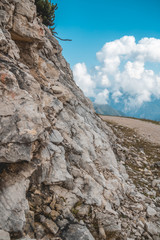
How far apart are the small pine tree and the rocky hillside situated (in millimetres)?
7342

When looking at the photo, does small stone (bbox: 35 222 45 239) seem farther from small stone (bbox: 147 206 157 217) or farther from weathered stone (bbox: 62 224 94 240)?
small stone (bbox: 147 206 157 217)

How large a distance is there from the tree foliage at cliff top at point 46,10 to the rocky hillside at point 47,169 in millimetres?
7343

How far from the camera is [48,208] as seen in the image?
6.95 metres

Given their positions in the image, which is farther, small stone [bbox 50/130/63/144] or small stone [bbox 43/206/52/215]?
small stone [bbox 50/130/63/144]

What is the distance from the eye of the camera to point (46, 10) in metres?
19.1

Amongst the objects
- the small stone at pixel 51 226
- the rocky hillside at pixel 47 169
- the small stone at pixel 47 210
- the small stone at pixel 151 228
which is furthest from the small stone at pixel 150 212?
the small stone at pixel 47 210

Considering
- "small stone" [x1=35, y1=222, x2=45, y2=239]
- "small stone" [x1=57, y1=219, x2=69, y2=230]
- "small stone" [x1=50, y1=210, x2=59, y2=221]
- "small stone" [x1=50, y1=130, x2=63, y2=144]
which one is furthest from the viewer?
"small stone" [x1=50, y1=130, x2=63, y2=144]

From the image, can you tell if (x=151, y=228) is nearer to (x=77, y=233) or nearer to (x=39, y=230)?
(x=77, y=233)

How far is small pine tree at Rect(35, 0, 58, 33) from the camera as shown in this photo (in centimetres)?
1822

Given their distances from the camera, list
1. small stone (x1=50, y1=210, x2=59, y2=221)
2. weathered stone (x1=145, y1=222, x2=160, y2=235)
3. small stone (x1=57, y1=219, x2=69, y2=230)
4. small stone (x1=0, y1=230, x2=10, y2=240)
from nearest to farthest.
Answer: small stone (x1=0, y1=230, x2=10, y2=240) < small stone (x1=57, y1=219, x2=69, y2=230) < small stone (x1=50, y1=210, x2=59, y2=221) < weathered stone (x1=145, y1=222, x2=160, y2=235)

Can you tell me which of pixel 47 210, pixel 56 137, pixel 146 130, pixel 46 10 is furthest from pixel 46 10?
pixel 146 130

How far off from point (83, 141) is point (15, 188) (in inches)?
249

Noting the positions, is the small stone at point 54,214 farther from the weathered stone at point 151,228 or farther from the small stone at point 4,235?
the weathered stone at point 151,228

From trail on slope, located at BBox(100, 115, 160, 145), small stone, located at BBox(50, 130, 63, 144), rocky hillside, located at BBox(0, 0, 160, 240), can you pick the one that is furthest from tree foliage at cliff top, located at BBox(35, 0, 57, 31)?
trail on slope, located at BBox(100, 115, 160, 145)
